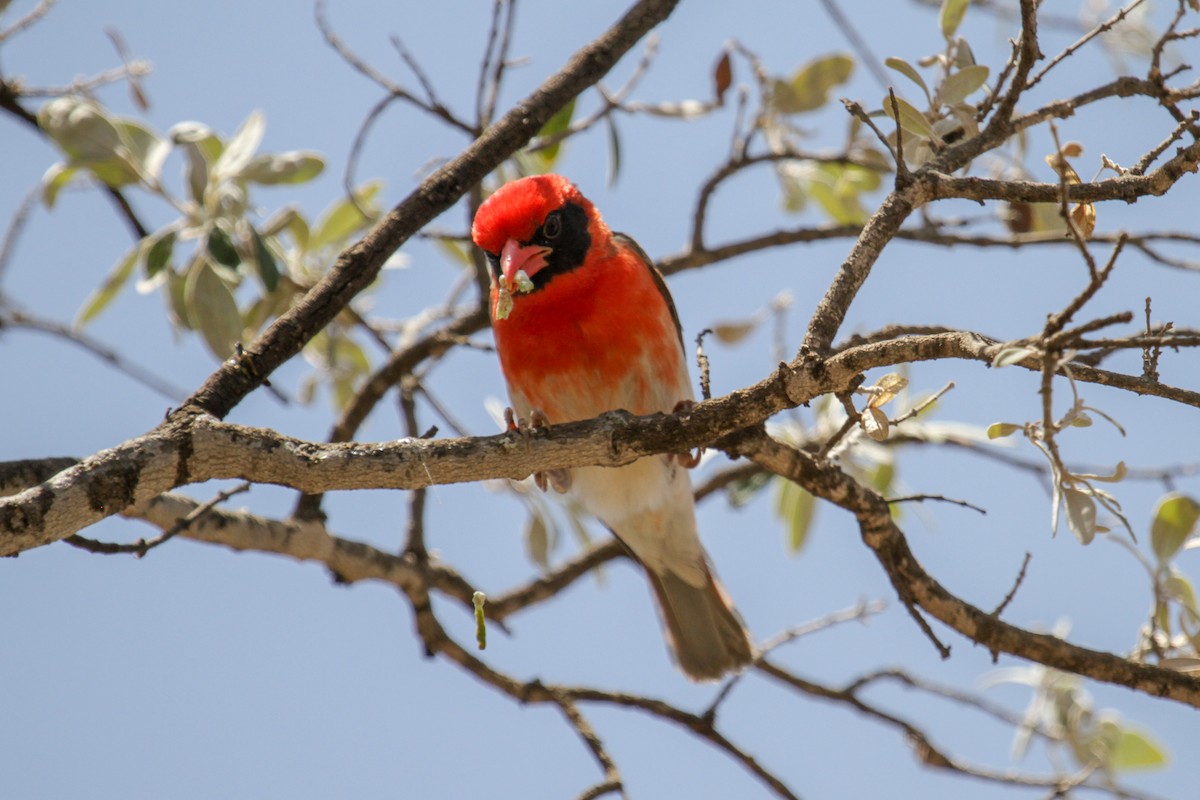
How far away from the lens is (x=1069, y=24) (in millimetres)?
4891

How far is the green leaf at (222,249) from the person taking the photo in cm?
384

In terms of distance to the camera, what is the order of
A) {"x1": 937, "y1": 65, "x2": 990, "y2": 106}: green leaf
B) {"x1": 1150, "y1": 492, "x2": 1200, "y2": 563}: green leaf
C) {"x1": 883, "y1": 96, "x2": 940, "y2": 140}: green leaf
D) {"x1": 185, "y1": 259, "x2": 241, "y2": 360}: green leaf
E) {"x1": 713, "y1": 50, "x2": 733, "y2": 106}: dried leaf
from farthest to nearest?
{"x1": 713, "y1": 50, "x2": 733, "y2": 106}: dried leaf → {"x1": 185, "y1": 259, "x2": 241, "y2": 360}: green leaf → {"x1": 1150, "y1": 492, "x2": 1200, "y2": 563}: green leaf → {"x1": 937, "y1": 65, "x2": 990, "y2": 106}: green leaf → {"x1": 883, "y1": 96, "x2": 940, "y2": 140}: green leaf

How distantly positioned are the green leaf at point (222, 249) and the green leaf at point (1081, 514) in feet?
8.69

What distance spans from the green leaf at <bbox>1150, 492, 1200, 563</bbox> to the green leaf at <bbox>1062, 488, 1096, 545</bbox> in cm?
108

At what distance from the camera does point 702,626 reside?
4.62 meters

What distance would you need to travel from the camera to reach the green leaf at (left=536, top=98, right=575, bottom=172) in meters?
4.31

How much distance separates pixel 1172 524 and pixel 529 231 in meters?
2.14

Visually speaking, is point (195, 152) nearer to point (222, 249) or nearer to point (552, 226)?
point (222, 249)

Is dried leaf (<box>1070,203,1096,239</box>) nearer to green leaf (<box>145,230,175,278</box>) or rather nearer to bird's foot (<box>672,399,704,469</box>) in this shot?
bird's foot (<box>672,399,704,469</box>)

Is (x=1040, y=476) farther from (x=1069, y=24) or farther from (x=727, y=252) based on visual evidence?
(x=1069, y=24)

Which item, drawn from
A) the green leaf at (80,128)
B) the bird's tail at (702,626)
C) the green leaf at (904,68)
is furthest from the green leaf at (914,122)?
the green leaf at (80,128)

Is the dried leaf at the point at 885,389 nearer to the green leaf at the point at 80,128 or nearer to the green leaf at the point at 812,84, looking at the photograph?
the green leaf at the point at 812,84

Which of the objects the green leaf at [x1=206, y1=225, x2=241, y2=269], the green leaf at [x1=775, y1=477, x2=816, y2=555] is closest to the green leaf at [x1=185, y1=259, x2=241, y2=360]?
the green leaf at [x1=206, y1=225, x2=241, y2=269]

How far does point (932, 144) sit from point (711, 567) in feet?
7.11
